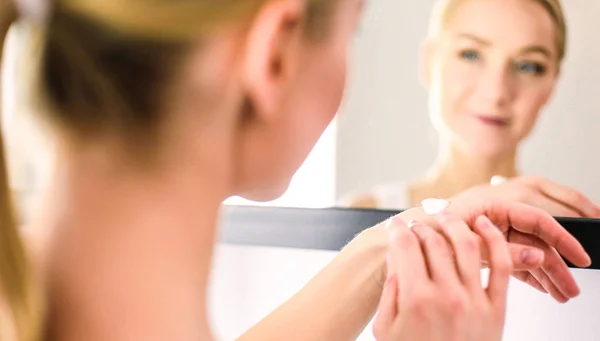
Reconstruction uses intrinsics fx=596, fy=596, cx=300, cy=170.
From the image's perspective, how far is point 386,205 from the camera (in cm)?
61

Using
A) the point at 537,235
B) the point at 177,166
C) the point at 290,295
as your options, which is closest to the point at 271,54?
the point at 177,166

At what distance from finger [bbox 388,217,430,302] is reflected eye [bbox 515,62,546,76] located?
0.19 m

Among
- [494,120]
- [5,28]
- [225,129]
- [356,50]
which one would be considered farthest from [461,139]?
[5,28]

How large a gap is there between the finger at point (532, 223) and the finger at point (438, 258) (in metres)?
0.08

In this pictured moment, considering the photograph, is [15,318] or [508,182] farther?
[508,182]

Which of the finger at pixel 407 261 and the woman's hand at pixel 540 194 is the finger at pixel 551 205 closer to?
the woman's hand at pixel 540 194

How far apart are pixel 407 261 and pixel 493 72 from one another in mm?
208

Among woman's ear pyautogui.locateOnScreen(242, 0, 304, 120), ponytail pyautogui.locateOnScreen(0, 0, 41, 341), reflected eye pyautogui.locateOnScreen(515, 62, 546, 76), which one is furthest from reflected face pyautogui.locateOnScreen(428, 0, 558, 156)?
ponytail pyautogui.locateOnScreen(0, 0, 41, 341)

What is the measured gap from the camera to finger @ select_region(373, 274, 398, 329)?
44 centimetres

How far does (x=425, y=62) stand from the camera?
584 millimetres

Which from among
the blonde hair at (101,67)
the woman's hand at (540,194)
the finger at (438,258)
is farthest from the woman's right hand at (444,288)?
the blonde hair at (101,67)

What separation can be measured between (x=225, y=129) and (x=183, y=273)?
0.10 meters

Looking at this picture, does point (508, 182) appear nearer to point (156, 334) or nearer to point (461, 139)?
point (461, 139)

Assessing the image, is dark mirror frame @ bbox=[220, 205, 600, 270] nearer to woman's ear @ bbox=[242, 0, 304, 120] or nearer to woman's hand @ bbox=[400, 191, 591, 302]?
woman's hand @ bbox=[400, 191, 591, 302]
